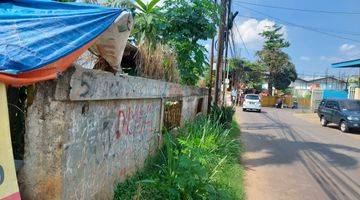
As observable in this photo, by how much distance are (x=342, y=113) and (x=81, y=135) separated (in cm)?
2083

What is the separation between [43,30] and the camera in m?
3.31

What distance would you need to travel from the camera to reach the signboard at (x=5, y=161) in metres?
2.70

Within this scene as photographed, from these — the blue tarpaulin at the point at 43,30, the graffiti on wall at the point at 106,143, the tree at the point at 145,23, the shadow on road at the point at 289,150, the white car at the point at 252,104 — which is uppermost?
the tree at the point at 145,23

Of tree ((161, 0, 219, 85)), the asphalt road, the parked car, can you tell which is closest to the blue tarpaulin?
the asphalt road

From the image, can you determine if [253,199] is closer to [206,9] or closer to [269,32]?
[206,9]

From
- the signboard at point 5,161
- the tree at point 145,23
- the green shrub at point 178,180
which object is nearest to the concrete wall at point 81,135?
the green shrub at point 178,180

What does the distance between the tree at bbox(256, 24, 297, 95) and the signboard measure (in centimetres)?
5903

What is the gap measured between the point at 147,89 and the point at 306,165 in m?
6.24

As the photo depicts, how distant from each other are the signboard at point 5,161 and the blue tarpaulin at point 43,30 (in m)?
0.26

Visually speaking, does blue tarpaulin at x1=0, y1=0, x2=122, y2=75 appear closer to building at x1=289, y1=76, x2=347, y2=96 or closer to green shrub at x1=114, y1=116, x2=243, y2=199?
green shrub at x1=114, y1=116, x2=243, y2=199

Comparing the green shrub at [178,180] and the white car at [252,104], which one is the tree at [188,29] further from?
the white car at [252,104]

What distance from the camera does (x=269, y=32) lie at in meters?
61.7

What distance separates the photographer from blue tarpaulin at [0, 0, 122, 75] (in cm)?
284

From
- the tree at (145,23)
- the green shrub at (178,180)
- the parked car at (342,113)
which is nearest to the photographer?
the green shrub at (178,180)
